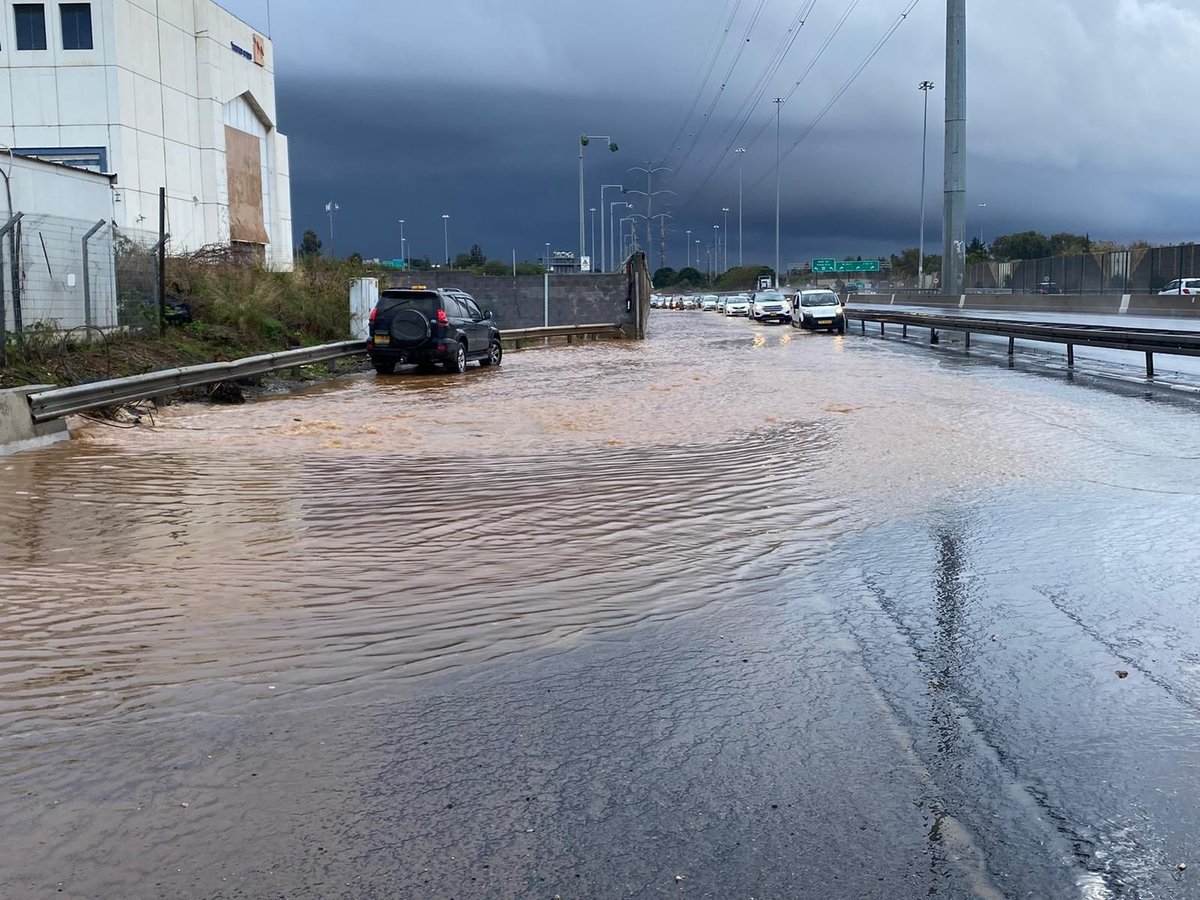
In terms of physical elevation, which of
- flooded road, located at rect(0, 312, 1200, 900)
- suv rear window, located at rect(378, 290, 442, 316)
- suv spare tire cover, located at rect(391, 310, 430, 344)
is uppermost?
suv rear window, located at rect(378, 290, 442, 316)

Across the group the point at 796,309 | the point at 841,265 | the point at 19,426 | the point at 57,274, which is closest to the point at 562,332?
the point at 796,309

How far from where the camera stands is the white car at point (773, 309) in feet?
205

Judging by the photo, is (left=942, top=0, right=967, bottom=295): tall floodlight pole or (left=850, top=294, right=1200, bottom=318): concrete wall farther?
(left=942, top=0, right=967, bottom=295): tall floodlight pole

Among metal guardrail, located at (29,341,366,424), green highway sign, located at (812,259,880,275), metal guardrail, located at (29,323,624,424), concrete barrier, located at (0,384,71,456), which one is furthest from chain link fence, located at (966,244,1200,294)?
green highway sign, located at (812,259,880,275)

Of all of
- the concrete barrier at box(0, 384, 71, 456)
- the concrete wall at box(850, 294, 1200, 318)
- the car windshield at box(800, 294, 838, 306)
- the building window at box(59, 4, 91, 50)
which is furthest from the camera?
the car windshield at box(800, 294, 838, 306)

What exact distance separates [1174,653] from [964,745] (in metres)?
1.87

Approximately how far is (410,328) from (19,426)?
38.7ft

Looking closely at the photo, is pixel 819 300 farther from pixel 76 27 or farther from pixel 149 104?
pixel 76 27

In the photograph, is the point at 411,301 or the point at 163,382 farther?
the point at 411,301

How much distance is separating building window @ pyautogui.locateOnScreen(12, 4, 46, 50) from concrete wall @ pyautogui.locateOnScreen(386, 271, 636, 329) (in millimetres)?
16452

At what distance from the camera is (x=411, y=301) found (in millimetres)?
24141

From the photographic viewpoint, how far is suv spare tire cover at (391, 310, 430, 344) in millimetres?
23938

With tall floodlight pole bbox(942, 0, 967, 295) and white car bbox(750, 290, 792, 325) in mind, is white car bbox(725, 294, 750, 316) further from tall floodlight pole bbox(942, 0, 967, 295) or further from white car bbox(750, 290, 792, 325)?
tall floodlight pole bbox(942, 0, 967, 295)

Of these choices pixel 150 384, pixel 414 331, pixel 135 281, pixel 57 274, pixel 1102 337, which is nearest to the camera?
pixel 150 384
